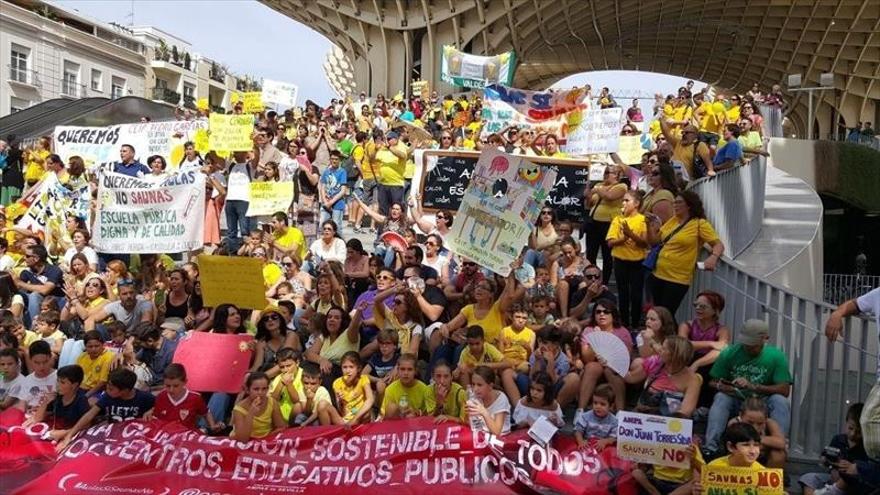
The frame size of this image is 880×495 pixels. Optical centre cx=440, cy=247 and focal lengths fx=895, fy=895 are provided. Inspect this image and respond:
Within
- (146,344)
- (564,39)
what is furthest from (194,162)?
(564,39)

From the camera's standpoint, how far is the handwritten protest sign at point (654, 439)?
5.34 meters

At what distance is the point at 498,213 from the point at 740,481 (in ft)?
11.5

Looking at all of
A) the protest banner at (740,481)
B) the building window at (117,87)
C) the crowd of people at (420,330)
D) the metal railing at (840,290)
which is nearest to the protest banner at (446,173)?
the crowd of people at (420,330)

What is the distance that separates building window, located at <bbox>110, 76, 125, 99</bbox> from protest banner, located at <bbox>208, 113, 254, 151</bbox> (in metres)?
44.4

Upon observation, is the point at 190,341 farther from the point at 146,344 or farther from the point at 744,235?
the point at 744,235

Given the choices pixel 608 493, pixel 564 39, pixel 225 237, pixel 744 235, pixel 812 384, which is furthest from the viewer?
pixel 564 39

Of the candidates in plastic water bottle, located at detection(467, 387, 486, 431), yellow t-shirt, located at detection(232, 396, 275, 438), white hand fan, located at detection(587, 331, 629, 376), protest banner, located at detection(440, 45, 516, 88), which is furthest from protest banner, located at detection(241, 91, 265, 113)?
plastic water bottle, located at detection(467, 387, 486, 431)

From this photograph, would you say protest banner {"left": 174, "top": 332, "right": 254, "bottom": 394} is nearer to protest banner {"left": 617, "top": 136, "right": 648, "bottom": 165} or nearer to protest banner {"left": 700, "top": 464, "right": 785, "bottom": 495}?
protest banner {"left": 700, "top": 464, "right": 785, "bottom": 495}

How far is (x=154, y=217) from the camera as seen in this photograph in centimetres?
943

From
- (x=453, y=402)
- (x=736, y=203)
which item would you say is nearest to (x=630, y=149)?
(x=736, y=203)

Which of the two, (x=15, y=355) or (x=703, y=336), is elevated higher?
(x=703, y=336)

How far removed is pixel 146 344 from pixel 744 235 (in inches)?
291

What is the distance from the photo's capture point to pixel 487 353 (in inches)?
292

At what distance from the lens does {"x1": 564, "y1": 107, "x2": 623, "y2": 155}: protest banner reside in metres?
12.0
